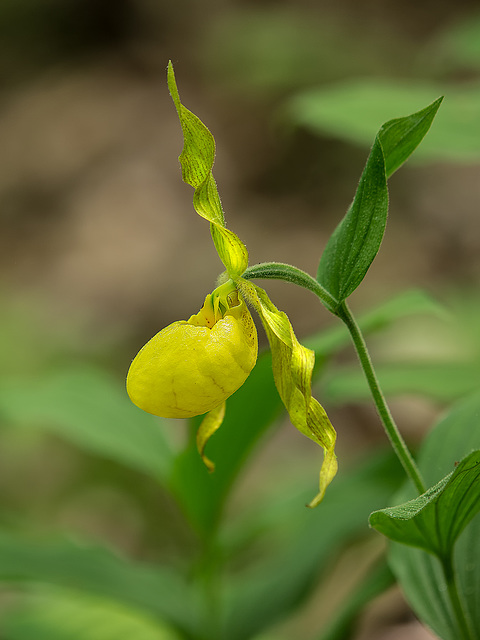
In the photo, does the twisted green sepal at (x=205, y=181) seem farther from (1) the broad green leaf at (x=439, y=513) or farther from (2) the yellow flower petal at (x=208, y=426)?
(1) the broad green leaf at (x=439, y=513)

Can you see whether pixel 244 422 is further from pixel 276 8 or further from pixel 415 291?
pixel 276 8

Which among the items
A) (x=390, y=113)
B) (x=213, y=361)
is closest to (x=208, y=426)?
(x=213, y=361)

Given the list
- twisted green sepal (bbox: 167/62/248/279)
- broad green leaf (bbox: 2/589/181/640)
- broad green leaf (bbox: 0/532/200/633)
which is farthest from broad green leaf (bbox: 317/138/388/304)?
broad green leaf (bbox: 2/589/181/640)

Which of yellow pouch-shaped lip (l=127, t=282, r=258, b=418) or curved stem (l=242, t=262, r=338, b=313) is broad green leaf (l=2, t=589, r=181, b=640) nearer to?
yellow pouch-shaped lip (l=127, t=282, r=258, b=418)

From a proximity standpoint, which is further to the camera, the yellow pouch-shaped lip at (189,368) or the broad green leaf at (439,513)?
Answer: the yellow pouch-shaped lip at (189,368)

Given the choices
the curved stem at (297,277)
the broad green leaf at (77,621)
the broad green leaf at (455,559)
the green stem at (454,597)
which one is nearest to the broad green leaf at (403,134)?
the curved stem at (297,277)

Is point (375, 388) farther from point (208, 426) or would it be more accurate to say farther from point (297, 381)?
point (208, 426)
